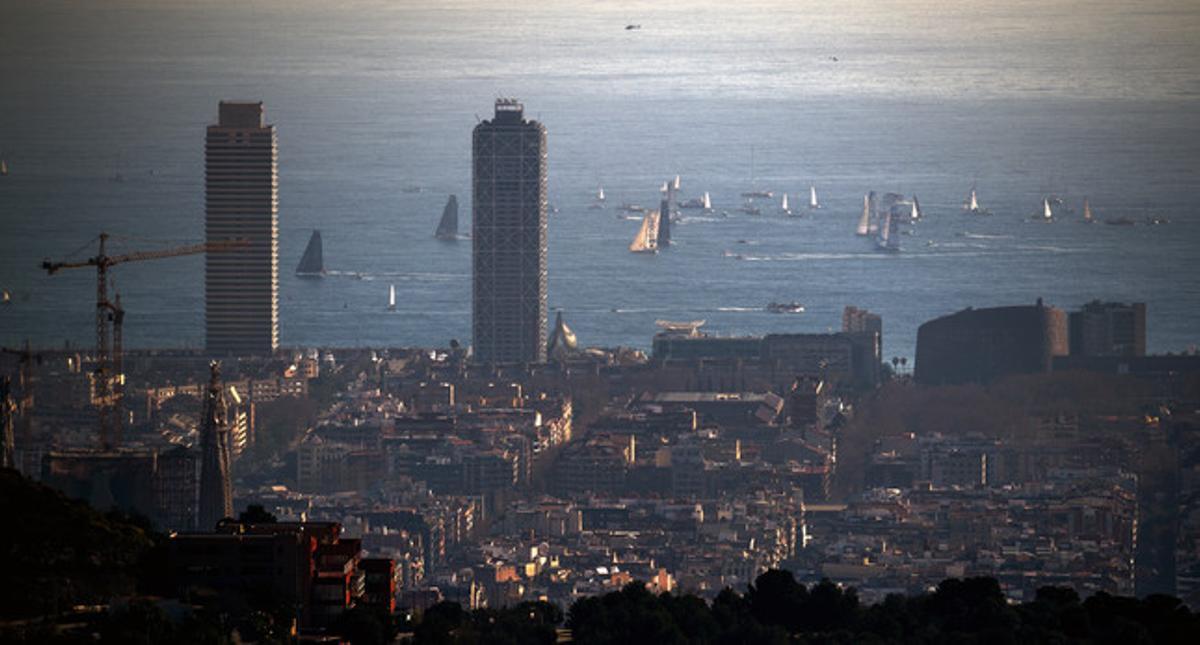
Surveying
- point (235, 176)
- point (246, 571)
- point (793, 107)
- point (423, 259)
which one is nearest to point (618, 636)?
point (246, 571)

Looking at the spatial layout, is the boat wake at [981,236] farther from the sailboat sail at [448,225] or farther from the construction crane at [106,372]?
the construction crane at [106,372]

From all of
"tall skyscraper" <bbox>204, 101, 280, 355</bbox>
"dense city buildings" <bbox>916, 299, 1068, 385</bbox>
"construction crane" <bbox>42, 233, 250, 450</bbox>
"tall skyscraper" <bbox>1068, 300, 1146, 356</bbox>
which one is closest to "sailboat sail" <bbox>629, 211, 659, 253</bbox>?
"tall skyscraper" <bbox>204, 101, 280, 355</bbox>

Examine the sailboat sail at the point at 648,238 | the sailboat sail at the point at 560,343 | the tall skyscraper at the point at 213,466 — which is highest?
the sailboat sail at the point at 648,238

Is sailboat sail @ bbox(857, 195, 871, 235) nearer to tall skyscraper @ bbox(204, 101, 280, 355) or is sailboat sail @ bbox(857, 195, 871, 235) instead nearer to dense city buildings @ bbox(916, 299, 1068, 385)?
tall skyscraper @ bbox(204, 101, 280, 355)

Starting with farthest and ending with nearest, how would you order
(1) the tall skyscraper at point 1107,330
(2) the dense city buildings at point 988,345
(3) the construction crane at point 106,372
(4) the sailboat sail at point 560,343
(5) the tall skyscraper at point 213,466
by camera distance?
(4) the sailboat sail at point 560,343
(1) the tall skyscraper at point 1107,330
(2) the dense city buildings at point 988,345
(3) the construction crane at point 106,372
(5) the tall skyscraper at point 213,466

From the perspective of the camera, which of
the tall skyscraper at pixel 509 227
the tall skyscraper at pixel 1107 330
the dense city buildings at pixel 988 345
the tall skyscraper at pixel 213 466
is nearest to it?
the tall skyscraper at pixel 213 466

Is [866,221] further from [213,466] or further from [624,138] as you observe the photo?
[213,466]

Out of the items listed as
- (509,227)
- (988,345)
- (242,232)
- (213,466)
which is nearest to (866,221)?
(509,227)

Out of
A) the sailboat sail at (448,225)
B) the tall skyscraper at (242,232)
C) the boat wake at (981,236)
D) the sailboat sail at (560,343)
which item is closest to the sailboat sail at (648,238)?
the sailboat sail at (448,225)
